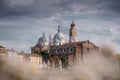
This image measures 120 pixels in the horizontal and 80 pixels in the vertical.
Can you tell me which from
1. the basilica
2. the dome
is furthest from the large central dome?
the dome

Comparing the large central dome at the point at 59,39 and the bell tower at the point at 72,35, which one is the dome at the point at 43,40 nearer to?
the large central dome at the point at 59,39

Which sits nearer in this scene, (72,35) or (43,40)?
(72,35)

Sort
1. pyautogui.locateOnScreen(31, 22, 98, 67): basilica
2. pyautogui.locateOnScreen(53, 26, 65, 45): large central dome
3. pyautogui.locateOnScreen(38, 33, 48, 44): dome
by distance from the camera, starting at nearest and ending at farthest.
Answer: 1. pyautogui.locateOnScreen(31, 22, 98, 67): basilica
2. pyautogui.locateOnScreen(53, 26, 65, 45): large central dome
3. pyautogui.locateOnScreen(38, 33, 48, 44): dome

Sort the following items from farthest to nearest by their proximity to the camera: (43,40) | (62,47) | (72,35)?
(43,40), (72,35), (62,47)

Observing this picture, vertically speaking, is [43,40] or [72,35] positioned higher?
[72,35]

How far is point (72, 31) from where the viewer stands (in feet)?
379

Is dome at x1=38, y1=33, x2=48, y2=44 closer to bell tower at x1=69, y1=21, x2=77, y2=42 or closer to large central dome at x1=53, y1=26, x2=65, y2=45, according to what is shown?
large central dome at x1=53, y1=26, x2=65, y2=45

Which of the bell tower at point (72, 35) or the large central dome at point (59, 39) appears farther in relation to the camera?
the bell tower at point (72, 35)

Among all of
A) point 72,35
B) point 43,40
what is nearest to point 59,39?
point 72,35

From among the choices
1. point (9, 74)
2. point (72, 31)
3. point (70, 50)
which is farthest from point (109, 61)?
point (72, 31)

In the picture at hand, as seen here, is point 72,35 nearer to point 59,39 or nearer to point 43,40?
point 59,39

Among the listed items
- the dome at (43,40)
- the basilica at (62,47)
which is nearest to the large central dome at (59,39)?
the basilica at (62,47)

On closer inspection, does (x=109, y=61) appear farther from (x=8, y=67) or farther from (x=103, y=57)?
(x=8, y=67)

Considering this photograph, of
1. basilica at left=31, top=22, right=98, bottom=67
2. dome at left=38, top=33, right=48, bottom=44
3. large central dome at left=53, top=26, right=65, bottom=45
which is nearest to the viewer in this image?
basilica at left=31, top=22, right=98, bottom=67
